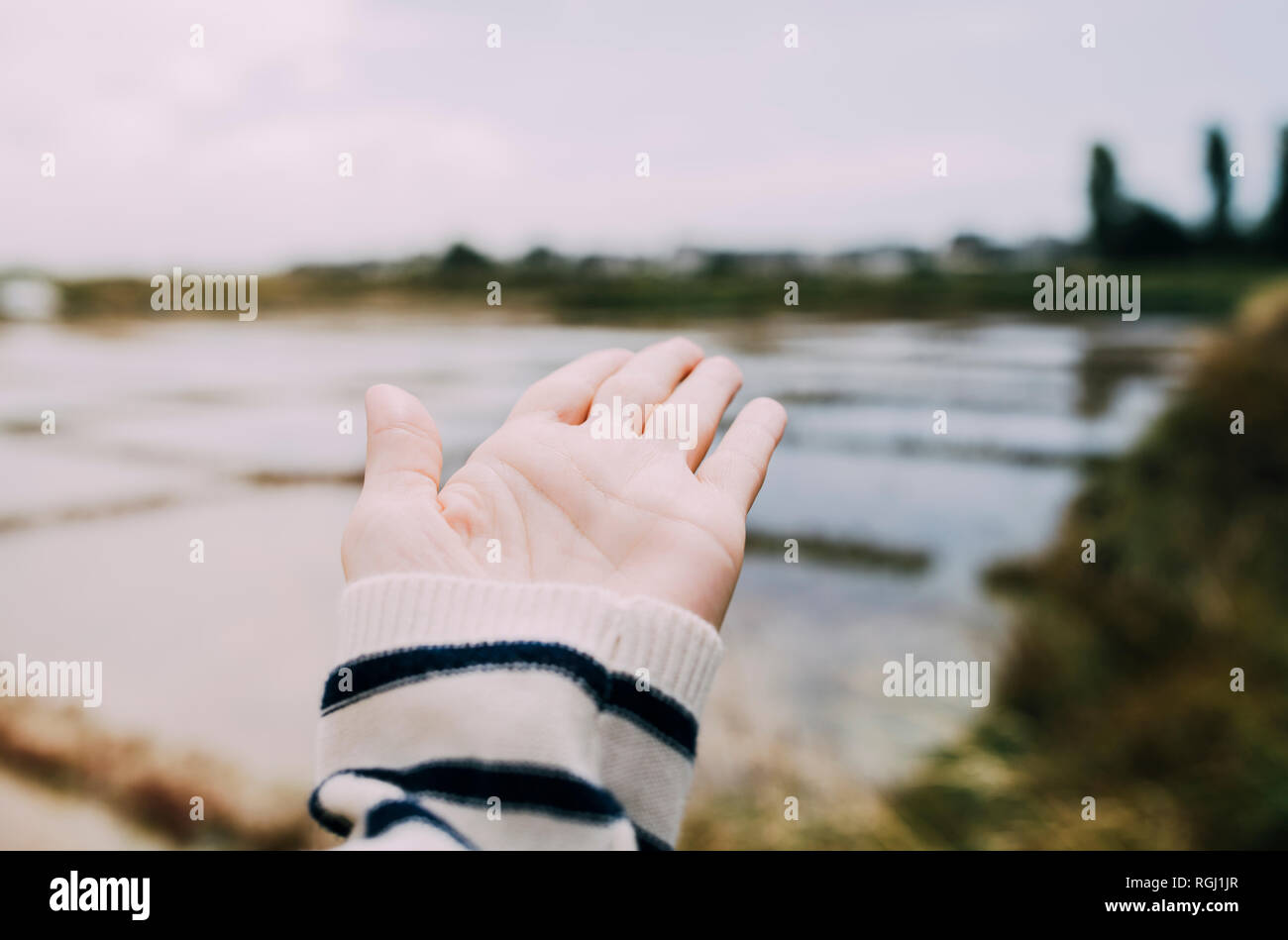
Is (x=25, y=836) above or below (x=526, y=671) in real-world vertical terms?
below

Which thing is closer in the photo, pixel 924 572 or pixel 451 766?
pixel 451 766

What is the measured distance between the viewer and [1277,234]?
28.9 feet

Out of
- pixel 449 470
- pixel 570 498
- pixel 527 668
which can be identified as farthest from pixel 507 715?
pixel 449 470

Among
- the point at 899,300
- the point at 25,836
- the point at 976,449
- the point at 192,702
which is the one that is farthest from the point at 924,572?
the point at 899,300

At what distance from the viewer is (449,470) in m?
7.29

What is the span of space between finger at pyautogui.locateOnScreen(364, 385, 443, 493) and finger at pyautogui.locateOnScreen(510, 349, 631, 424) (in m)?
0.18

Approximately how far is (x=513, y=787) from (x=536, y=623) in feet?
0.60

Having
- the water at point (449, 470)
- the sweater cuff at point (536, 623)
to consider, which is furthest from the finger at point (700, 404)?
the water at point (449, 470)

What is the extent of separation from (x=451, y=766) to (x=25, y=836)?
3.24 meters

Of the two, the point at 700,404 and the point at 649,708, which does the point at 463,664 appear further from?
the point at 700,404

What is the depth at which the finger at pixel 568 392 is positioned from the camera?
1.41 metres

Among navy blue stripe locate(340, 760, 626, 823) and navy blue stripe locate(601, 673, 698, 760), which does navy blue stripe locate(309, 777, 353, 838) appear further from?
navy blue stripe locate(601, 673, 698, 760)

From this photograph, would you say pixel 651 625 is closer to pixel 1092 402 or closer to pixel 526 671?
pixel 526 671

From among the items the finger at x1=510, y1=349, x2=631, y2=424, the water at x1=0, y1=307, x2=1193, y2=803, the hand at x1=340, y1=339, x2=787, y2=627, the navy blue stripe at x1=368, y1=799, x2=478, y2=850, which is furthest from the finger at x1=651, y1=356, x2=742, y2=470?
the water at x1=0, y1=307, x2=1193, y2=803
